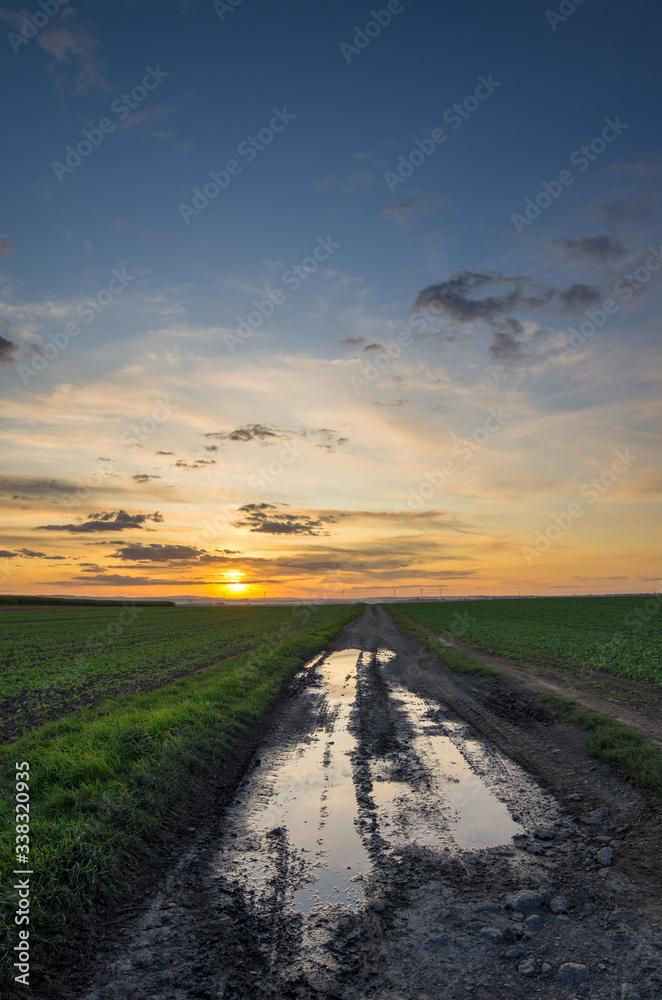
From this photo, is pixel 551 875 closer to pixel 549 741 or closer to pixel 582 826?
pixel 582 826

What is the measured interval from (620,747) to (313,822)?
6149 millimetres

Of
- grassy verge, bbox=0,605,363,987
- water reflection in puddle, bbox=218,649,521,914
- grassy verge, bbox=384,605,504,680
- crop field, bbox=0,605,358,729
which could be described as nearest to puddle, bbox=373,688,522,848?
water reflection in puddle, bbox=218,649,521,914

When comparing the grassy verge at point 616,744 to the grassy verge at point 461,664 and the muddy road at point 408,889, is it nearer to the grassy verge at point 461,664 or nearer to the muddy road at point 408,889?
the muddy road at point 408,889

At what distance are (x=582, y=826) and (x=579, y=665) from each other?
15.7 meters

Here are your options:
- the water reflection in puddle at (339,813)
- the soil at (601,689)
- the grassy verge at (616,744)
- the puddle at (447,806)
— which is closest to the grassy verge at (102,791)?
the water reflection in puddle at (339,813)

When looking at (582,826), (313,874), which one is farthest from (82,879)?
(582,826)

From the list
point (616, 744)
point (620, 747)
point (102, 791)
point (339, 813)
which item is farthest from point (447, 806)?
point (102, 791)

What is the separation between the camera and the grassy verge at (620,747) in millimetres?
8367

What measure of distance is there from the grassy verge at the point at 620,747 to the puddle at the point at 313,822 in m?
4.58

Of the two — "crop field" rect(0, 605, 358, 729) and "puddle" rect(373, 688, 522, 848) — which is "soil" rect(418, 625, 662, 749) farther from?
"crop field" rect(0, 605, 358, 729)

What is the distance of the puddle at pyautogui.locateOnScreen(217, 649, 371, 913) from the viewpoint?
548 centimetres

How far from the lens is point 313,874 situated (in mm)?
5703

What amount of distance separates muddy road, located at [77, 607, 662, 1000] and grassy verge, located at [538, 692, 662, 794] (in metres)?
0.33

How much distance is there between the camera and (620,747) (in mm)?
9633
